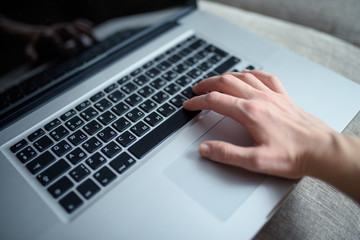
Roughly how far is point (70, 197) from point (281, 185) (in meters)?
0.32

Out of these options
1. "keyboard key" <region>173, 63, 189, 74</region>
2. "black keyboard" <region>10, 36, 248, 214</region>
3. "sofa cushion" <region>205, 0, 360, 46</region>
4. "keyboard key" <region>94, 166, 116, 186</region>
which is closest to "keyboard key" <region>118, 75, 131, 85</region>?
"black keyboard" <region>10, 36, 248, 214</region>

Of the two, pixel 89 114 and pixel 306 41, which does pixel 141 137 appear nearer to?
pixel 89 114

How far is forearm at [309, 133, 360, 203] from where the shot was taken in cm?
40

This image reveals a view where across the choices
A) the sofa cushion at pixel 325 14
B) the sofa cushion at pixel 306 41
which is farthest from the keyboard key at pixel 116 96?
the sofa cushion at pixel 325 14

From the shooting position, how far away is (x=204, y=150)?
416mm

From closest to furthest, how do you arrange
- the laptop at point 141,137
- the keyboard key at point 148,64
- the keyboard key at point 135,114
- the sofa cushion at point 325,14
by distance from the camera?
the laptop at point 141,137 → the keyboard key at point 135,114 → the keyboard key at point 148,64 → the sofa cushion at point 325,14

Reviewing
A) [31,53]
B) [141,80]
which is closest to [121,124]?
[141,80]

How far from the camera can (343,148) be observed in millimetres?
407

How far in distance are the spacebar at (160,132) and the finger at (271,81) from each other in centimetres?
15

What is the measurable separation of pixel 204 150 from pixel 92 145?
0.19m

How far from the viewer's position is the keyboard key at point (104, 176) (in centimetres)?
40

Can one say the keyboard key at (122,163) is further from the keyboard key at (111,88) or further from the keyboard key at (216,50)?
the keyboard key at (216,50)

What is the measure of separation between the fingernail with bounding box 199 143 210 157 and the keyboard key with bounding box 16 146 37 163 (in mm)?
277

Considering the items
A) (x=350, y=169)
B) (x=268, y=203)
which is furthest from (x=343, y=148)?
(x=268, y=203)
